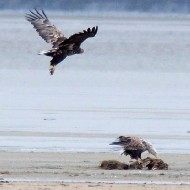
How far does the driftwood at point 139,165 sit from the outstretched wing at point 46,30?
2.72m

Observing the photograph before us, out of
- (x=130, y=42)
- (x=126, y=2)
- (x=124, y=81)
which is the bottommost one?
(x=124, y=81)

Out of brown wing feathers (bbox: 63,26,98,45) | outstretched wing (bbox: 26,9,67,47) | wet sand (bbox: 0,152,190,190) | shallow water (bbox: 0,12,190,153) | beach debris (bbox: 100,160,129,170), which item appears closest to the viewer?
wet sand (bbox: 0,152,190,190)

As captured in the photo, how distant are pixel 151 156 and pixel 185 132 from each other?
238cm

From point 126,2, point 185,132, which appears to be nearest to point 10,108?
point 185,132

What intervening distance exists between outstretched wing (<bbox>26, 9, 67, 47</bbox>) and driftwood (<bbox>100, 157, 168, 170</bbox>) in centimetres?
272

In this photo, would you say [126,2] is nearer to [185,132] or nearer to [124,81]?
[124,81]

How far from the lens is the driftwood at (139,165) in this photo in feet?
Answer: 40.3

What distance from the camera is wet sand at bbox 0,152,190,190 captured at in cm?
1125

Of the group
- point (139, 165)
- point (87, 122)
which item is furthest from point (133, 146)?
point (87, 122)

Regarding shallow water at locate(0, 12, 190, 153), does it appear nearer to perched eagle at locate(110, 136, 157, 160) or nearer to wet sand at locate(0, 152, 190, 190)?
wet sand at locate(0, 152, 190, 190)

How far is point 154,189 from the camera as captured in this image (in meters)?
11.0

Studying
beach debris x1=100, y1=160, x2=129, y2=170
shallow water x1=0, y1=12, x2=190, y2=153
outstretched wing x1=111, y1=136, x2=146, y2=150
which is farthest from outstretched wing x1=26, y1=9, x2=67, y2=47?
beach debris x1=100, y1=160, x2=129, y2=170

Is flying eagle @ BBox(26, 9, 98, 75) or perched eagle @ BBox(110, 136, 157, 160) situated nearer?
perched eagle @ BBox(110, 136, 157, 160)

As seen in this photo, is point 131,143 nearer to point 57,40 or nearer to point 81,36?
point 81,36
